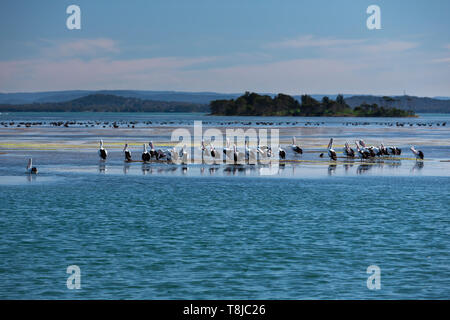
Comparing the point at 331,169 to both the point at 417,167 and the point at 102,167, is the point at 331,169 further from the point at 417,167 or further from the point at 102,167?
the point at 102,167

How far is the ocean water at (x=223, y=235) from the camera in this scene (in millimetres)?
14062

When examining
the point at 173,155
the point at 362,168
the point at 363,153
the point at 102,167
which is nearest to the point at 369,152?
the point at 363,153

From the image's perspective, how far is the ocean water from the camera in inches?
554

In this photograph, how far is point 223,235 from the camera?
19.0 metres

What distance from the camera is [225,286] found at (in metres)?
14.0

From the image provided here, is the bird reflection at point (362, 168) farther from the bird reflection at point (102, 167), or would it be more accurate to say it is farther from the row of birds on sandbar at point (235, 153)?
the bird reflection at point (102, 167)

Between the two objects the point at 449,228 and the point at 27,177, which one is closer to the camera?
the point at 449,228
